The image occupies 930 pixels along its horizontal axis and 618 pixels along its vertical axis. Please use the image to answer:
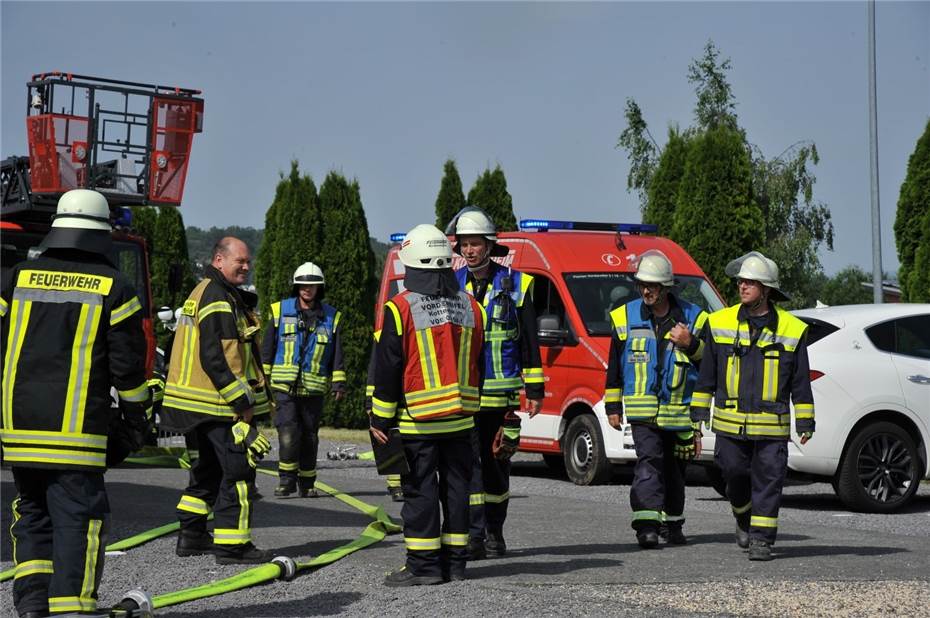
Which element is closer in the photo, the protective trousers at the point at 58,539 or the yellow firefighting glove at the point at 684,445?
the protective trousers at the point at 58,539

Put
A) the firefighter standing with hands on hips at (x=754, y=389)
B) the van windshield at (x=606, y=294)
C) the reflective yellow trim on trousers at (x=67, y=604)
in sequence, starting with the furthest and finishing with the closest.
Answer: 1. the van windshield at (x=606, y=294)
2. the firefighter standing with hands on hips at (x=754, y=389)
3. the reflective yellow trim on trousers at (x=67, y=604)

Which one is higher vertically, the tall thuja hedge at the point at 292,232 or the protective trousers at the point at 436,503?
the tall thuja hedge at the point at 292,232

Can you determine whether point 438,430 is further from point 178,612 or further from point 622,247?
point 622,247

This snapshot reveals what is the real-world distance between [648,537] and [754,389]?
1169mm

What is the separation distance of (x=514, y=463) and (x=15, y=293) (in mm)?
12574

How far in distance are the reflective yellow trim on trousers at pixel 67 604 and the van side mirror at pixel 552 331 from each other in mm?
7929

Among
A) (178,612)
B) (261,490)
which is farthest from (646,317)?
(261,490)

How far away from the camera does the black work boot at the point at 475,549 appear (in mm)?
8703

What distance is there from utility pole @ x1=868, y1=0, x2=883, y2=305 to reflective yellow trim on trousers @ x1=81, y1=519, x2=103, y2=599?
1687cm

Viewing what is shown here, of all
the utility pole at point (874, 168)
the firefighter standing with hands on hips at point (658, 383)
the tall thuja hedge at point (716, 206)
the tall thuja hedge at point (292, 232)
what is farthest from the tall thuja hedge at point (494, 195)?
the firefighter standing with hands on hips at point (658, 383)

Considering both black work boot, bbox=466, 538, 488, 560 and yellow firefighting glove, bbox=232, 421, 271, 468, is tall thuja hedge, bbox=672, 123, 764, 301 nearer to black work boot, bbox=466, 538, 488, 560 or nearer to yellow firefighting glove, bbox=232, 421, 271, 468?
black work boot, bbox=466, 538, 488, 560

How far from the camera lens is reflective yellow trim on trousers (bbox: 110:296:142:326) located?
256 inches

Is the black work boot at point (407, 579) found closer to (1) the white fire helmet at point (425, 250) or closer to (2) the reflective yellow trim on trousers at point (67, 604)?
(1) the white fire helmet at point (425, 250)

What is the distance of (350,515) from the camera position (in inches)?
463
